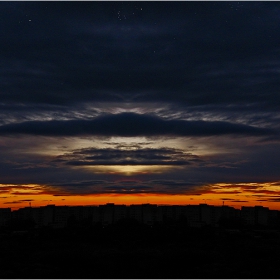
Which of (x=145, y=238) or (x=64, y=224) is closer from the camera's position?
(x=145, y=238)

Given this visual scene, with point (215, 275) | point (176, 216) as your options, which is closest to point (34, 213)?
point (176, 216)

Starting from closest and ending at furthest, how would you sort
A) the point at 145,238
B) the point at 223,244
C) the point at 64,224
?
the point at 223,244
the point at 145,238
the point at 64,224

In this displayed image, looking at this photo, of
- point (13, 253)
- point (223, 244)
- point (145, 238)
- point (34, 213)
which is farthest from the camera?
point (34, 213)

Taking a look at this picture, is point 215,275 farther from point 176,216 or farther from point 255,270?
point 176,216

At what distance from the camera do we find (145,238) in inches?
3260

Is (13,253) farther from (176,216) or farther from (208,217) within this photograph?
(176,216)

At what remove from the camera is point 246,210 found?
161m

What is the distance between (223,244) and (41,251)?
36.2m

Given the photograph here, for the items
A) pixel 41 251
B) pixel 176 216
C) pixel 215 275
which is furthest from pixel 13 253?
pixel 176 216

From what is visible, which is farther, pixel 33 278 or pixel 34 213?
pixel 34 213

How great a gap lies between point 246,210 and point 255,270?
118725 millimetres

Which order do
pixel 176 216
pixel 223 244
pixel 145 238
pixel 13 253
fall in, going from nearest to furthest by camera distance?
pixel 13 253 < pixel 223 244 < pixel 145 238 < pixel 176 216

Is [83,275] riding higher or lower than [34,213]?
lower

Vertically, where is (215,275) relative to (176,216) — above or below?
below
